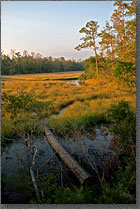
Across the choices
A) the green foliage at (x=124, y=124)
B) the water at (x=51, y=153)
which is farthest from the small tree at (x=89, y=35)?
the water at (x=51, y=153)

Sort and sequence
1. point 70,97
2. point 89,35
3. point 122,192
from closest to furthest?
point 122,192 < point 89,35 < point 70,97

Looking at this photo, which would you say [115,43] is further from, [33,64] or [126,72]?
[33,64]

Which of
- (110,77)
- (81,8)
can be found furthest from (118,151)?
(81,8)

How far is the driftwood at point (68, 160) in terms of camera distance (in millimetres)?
2130

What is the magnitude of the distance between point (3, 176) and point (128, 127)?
6.82 ft

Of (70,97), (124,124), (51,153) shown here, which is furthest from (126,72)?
(51,153)

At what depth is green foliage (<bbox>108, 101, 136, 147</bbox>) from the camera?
2.29 metres

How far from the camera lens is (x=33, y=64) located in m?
2.59

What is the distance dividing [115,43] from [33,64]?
1.64 meters

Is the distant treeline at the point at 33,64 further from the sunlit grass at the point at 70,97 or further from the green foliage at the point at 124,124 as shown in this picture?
the green foliage at the point at 124,124

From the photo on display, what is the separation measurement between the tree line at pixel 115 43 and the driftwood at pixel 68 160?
1.48m

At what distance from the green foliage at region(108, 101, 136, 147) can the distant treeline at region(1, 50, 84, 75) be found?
1050 millimetres

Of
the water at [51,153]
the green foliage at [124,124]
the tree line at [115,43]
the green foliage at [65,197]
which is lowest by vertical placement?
the green foliage at [65,197]

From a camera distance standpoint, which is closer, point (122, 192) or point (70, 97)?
point (122, 192)
